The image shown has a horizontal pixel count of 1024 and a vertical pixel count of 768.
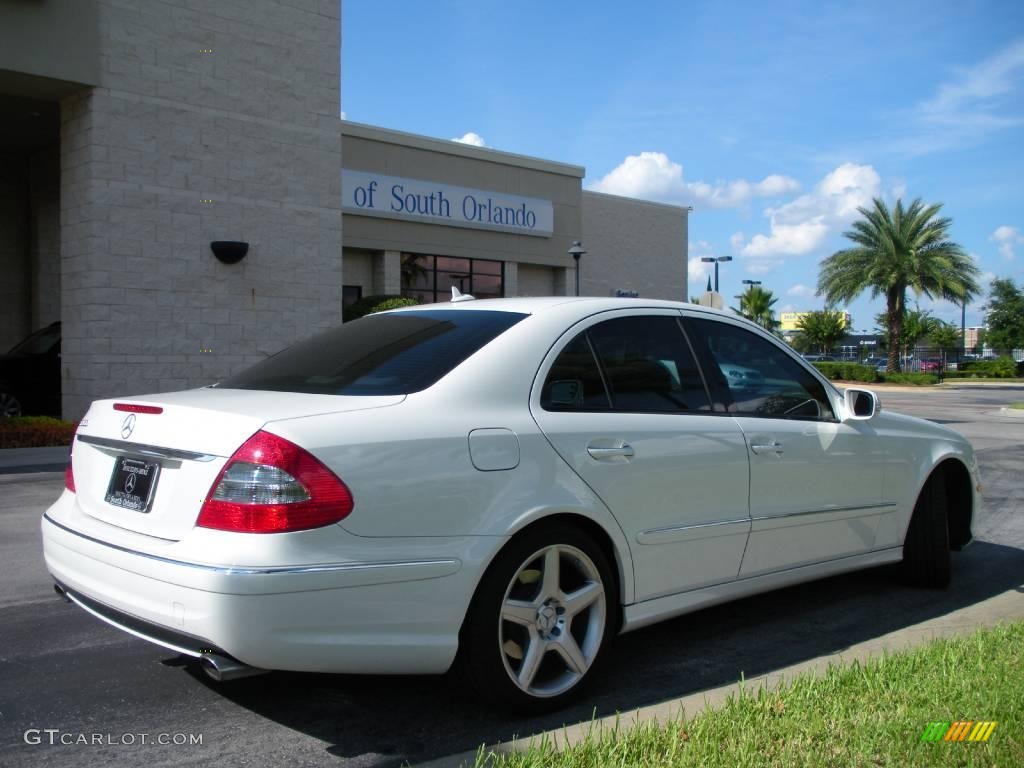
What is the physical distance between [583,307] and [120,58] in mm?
12948

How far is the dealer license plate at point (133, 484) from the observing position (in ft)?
11.3

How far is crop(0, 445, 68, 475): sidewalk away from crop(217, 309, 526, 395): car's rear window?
26.2 feet

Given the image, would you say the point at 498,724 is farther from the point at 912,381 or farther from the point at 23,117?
the point at 912,381

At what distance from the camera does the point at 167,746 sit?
3404 mm

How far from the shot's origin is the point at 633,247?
108 ft

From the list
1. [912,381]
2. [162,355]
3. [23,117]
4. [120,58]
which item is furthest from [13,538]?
[912,381]

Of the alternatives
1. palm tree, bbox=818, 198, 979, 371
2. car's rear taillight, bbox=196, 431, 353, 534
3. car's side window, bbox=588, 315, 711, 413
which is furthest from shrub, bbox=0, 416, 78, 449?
palm tree, bbox=818, 198, 979, 371

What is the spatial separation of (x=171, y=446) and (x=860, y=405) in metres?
3.57

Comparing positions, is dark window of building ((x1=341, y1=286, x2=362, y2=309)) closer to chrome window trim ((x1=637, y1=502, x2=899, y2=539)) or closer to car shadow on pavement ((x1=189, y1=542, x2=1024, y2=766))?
car shadow on pavement ((x1=189, y1=542, x2=1024, y2=766))

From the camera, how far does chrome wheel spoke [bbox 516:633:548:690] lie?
11.8ft

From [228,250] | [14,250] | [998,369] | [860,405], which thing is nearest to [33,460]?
[228,250]

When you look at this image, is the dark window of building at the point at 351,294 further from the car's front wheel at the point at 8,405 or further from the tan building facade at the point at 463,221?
the car's front wheel at the point at 8,405

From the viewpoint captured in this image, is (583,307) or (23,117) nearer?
(583,307)

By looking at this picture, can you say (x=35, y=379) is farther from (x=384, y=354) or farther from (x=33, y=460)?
(x=384, y=354)
